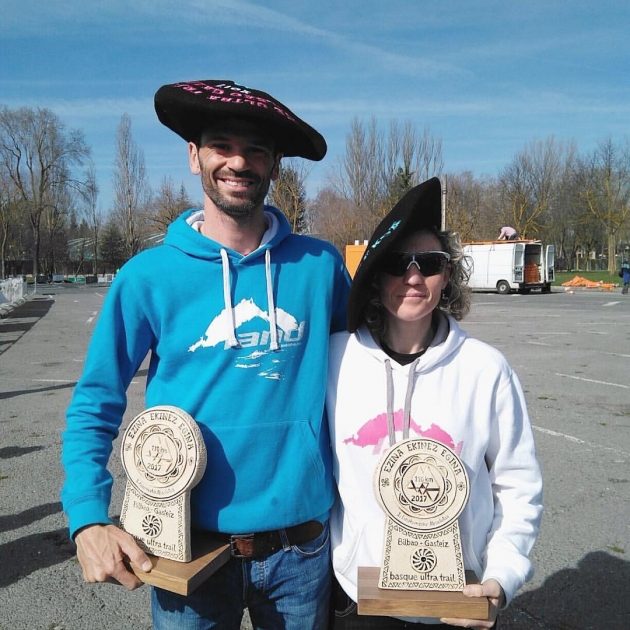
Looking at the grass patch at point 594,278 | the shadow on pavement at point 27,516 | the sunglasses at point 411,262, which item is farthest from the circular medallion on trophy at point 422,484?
the grass patch at point 594,278

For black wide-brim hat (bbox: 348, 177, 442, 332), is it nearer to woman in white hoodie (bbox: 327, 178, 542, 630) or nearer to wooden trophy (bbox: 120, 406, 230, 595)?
woman in white hoodie (bbox: 327, 178, 542, 630)

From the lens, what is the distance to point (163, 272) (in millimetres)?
1686

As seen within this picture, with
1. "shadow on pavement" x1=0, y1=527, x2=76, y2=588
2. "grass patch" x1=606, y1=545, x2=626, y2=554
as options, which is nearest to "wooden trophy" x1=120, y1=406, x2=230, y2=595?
"shadow on pavement" x1=0, y1=527, x2=76, y2=588

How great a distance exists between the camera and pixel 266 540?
1646 mm

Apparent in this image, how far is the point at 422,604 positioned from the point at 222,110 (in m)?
1.41

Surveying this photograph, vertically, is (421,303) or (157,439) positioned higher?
(421,303)

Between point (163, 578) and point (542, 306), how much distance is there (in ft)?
69.0

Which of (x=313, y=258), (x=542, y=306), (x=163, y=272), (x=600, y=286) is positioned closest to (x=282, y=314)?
(x=313, y=258)

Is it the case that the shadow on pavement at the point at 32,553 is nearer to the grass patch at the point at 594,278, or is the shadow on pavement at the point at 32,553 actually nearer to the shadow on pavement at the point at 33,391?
the shadow on pavement at the point at 33,391

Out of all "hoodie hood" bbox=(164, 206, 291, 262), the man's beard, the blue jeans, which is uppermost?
the man's beard

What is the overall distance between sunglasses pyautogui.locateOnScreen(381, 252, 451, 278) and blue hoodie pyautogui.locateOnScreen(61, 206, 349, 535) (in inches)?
11.1

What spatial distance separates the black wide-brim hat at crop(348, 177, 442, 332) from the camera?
1.69 meters

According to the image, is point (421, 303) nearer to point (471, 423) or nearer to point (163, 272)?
point (471, 423)

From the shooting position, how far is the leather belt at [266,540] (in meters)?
1.63
